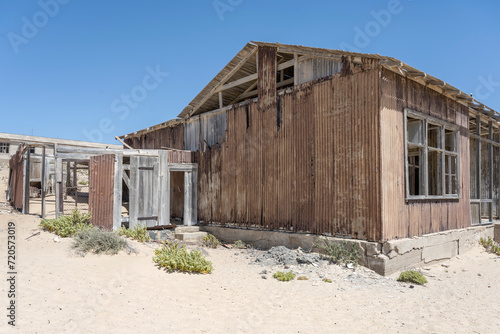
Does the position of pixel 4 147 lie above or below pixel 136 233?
above

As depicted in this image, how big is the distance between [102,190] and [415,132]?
9.64 meters

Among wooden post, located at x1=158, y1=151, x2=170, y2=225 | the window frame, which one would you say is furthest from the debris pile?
the window frame

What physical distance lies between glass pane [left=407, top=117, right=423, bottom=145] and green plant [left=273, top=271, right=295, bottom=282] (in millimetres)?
4899

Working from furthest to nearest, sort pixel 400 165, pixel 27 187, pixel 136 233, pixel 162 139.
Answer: pixel 162 139, pixel 27 187, pixel 136 233, pixel 400 165

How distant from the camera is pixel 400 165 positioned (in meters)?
8.48

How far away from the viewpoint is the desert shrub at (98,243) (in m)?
8.38

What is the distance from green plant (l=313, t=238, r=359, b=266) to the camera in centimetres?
814

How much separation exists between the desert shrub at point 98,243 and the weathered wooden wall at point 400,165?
6.48 m

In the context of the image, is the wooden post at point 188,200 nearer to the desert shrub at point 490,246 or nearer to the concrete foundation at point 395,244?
the concrete foundation at point 395,244

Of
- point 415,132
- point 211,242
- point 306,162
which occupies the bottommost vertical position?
point 211,242

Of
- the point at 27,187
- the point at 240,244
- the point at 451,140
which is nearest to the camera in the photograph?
the point at 240,244

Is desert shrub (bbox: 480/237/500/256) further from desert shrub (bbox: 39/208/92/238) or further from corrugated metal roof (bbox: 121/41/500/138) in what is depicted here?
desert shrub (bbox: 39/208/92/238)

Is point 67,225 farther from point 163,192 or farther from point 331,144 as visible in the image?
point 331,144

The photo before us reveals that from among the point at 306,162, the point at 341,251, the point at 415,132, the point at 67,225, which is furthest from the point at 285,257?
the point at 67,225
